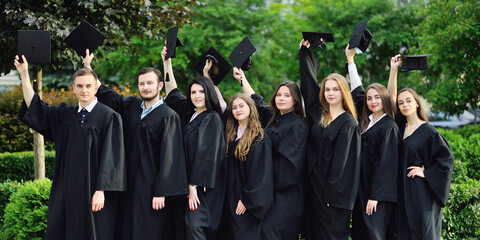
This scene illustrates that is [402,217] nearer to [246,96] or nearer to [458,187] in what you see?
[458,187]

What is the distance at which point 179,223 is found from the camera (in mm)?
4570

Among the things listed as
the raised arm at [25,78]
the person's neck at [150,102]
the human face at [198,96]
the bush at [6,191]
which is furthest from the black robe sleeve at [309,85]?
the bush at [6,191]

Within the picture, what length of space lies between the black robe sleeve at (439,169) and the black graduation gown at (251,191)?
4.98ft

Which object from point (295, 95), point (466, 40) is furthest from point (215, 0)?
point (295, 95)

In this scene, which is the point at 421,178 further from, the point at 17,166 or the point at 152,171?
the point at 17,166

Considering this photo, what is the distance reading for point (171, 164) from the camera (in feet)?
14.4

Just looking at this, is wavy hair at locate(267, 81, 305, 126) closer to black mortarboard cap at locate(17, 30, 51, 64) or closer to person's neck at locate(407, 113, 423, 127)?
person's neck at locate(407, 113, 423, 127)

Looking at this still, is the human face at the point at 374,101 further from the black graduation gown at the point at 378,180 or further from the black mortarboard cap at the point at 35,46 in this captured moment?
the black mortarboard cap at the point at 35,46

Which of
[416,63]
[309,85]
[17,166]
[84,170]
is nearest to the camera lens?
[84,170]

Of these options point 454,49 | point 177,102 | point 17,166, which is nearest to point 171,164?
point 177,102

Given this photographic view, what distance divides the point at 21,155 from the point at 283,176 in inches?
220

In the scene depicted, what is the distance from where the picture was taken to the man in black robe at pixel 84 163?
425 centimetres

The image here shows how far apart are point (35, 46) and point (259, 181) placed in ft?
8.24

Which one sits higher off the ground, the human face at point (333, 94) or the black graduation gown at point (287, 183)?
the human face at point (333, 94)
